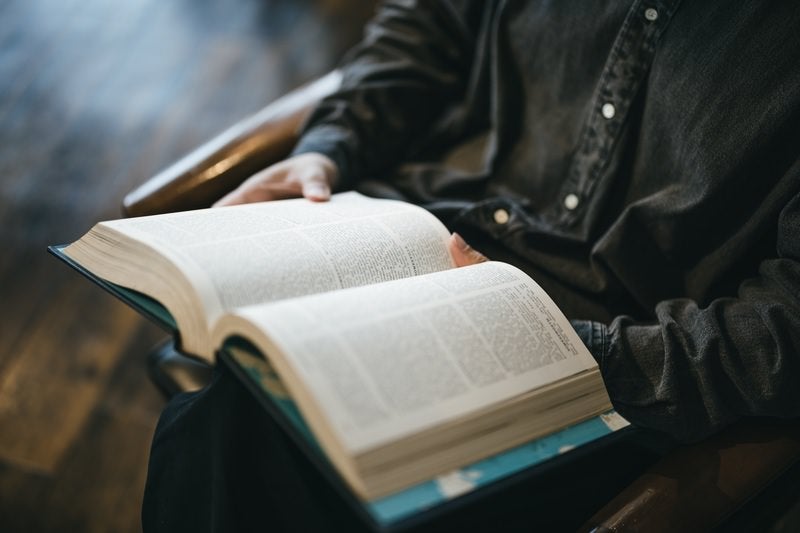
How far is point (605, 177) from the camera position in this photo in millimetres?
776

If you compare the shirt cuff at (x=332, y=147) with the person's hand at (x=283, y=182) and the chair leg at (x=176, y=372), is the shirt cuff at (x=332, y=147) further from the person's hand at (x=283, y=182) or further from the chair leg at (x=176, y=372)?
the chair leg at (x=176, y=372)

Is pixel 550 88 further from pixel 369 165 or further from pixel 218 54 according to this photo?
pixel 218 54

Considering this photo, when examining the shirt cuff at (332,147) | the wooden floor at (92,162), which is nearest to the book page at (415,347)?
the shirt cuff at (332,147)

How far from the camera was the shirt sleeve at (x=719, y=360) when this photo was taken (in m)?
0.58

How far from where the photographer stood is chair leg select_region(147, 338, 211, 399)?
82cm

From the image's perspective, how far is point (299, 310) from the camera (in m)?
0.49

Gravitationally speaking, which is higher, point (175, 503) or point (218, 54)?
point (218, 54)

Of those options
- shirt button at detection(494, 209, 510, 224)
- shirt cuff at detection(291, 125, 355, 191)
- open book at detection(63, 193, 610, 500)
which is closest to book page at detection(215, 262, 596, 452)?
open book at detection(63, 193, 610, 500)

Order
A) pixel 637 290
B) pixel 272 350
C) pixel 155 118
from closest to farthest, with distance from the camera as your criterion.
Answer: pixel 272 350 < pixel 637 290 < pixel 155 118

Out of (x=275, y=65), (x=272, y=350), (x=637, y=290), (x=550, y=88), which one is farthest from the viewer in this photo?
(x=275, y=65)

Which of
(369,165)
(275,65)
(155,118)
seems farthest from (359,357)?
(275,65)

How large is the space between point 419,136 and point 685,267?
0.45m

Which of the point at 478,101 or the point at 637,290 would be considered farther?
the point at 478,101

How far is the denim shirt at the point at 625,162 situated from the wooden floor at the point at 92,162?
25.7 inches
